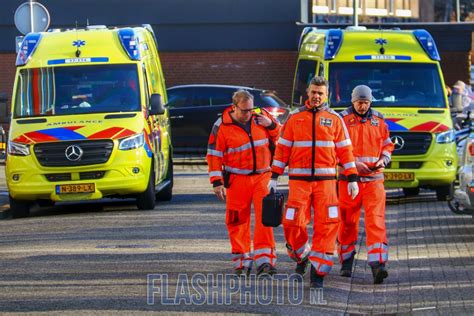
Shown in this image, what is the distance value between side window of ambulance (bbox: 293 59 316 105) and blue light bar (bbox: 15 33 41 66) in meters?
4.29

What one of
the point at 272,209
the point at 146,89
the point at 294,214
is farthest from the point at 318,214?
the point at 146,89

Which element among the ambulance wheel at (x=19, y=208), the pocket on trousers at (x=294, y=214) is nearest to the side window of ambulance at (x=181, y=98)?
the ambulance wheel at (x=19, y=208)

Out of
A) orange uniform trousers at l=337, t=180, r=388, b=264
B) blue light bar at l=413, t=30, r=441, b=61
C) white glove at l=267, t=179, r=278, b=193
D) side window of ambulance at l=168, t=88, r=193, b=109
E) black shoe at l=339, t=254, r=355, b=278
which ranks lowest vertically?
side window of ambulance at l=168, t=88, r=193, b=109

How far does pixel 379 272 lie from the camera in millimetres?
11797

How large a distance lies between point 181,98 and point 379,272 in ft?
59.5

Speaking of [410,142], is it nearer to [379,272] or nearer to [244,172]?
[244,172]

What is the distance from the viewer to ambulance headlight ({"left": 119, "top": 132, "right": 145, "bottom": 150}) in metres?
18.0

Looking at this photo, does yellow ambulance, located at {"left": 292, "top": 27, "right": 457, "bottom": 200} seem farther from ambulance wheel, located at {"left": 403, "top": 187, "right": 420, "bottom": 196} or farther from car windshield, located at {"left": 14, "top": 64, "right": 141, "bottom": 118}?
car windshield, located at {"left": 14, "top": 64, "right": 141, "bottom": 118}

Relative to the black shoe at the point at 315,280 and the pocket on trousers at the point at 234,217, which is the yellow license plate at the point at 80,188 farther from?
the black shoe at the point at 315,280

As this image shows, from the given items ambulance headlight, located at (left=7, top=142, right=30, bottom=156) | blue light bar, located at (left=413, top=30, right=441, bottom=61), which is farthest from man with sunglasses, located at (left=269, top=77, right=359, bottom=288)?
blue light bar, located at (left=413, top=30, right=441, bottom=61)

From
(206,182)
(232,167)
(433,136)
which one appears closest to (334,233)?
(232,167)

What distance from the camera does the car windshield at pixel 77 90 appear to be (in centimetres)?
1859

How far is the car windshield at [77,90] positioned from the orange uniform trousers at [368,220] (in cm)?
671

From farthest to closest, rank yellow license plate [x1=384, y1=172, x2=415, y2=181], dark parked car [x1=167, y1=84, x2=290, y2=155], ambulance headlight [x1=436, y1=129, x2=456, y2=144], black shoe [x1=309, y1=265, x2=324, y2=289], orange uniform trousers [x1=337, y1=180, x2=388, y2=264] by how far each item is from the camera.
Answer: dark parked car [x1=167, y1=84, x2=290, y2=155] < ambulance headlight [x1=436, y1=129, x2=456, y2=144] < yellow license plate [x1=384, y1=172, x2=415, y2=181] < orange uniform trousers [x1=337, y1=180, x2=388, y2=264] < black shoe [x1=309, y1=265, x2=324, y2=289]
